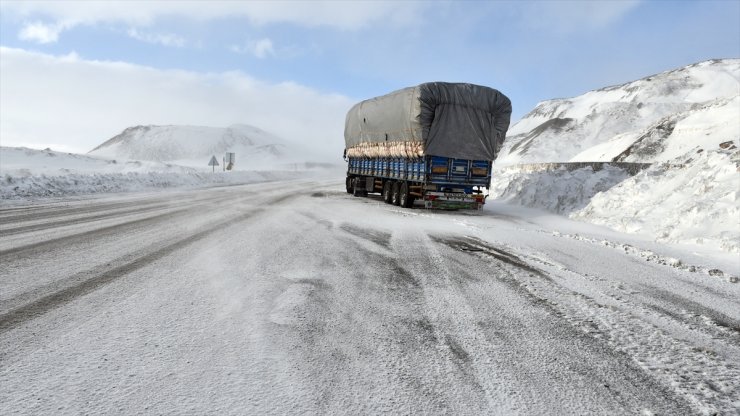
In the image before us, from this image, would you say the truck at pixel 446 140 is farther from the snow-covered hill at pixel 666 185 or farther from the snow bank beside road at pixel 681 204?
the snow bank beside road at pixel 681 204

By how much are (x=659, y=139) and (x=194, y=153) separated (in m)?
184

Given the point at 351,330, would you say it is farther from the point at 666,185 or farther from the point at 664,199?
the point at 666,185

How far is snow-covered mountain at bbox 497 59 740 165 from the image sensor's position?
90.5 feet

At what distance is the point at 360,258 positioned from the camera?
250 inches

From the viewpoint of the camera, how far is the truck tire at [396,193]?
16.7 meters

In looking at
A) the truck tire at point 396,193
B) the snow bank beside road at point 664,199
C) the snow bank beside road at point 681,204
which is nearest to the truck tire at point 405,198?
the truck tire at point 396,193

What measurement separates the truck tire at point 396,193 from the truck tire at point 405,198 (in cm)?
21

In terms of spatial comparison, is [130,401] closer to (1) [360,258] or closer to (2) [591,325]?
(2) [591,325]

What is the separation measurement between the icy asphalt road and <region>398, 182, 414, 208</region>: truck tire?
837 centimetres

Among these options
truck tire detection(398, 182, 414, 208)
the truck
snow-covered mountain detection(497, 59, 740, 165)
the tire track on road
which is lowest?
the tire track on road

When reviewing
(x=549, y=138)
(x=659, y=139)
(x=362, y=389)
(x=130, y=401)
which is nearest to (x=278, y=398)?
(x=362, y=389)

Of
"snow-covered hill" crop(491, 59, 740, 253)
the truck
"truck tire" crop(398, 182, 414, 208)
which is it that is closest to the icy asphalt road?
"snow-covered hill" crop(491, 59, 740, 253)

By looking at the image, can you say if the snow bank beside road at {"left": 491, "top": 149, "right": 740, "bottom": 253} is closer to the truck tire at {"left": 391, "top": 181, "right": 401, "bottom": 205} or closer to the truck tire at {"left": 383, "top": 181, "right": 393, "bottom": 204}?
the truck tire at {"left": 391, "top": 181, "right": 401, "bottom": 205}

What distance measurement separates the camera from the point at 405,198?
1581 cm
